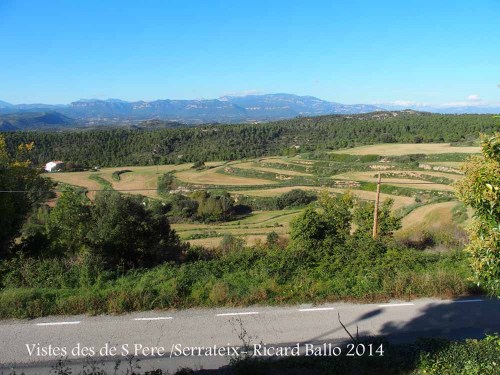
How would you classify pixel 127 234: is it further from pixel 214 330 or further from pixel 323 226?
pixel 214 330

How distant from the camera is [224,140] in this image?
92.5m

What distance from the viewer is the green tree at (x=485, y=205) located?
12.8 ft

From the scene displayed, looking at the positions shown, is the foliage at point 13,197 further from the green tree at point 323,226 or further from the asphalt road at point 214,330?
the green tree at point 323,226

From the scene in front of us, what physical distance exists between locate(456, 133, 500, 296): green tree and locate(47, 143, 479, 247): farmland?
73.8 ft

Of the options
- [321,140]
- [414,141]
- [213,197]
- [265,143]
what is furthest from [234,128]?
[213,197]

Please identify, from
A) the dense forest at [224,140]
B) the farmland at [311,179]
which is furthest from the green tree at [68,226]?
the dense forest at [224,140]

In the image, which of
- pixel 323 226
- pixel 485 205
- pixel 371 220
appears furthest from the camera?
pixel 371 220

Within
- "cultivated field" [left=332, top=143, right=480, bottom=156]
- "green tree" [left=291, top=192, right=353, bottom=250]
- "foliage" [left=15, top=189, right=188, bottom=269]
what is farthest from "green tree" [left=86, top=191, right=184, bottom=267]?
"cultivated field" [left=332, top=143, right=480, bottom=156]

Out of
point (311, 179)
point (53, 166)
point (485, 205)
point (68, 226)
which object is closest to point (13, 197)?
point (68, 226)

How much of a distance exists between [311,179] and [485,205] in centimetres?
4766

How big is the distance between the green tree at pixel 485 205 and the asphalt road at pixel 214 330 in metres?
2.77

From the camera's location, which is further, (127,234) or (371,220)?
(371,220)

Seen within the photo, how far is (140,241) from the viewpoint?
43.8 feet

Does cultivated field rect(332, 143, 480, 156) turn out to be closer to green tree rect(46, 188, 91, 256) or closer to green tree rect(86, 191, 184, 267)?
green tree rect(86, 191, 184, 267)
